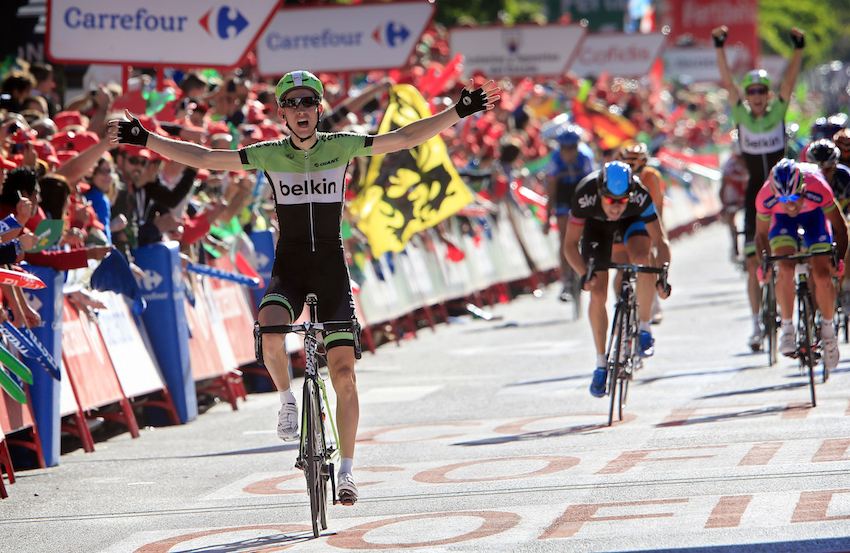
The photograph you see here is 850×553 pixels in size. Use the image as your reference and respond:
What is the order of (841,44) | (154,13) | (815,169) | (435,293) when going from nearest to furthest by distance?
1. (815,169)
2. (154,13)
3. (435,293)
4. (841,44)

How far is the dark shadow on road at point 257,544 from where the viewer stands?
8.66 m

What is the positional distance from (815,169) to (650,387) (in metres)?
2.24

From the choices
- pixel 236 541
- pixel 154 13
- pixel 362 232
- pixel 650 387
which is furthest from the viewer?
pixel 362 232

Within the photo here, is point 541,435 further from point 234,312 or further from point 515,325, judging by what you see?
point 515,325

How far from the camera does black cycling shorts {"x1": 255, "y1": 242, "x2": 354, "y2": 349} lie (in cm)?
945

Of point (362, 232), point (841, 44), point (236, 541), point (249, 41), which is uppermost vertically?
point (841, 44)

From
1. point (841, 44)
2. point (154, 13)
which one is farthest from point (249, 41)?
point (841, 44)

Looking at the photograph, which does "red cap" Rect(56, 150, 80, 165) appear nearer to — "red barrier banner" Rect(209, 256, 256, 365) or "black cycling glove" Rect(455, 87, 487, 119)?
"red barrier banner" Rect(209, 256, 256, 365)

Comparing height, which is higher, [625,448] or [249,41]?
[249,41]

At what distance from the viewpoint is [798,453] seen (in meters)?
10.4

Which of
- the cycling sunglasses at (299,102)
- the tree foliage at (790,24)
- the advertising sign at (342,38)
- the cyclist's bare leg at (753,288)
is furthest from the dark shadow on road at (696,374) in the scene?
the tree foliage at (790,24)

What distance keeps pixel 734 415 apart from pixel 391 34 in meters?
10.2

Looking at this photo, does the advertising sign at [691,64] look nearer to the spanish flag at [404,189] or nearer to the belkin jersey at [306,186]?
the spanish flag at [404,189]

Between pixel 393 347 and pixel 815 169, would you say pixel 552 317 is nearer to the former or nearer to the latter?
pixel 393 347
